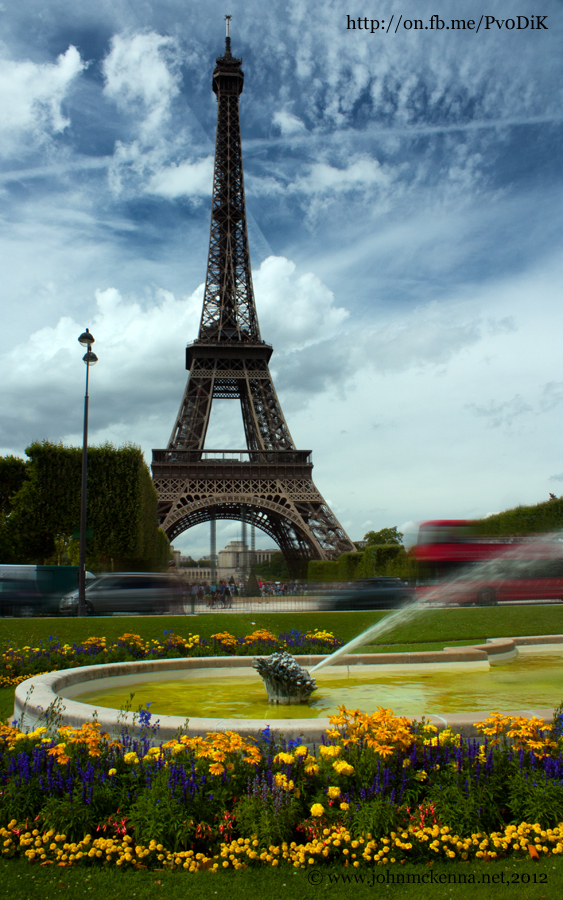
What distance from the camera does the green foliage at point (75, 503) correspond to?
3309cm

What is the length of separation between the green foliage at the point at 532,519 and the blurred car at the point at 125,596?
24.7 metres

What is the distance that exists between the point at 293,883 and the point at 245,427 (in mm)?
57140

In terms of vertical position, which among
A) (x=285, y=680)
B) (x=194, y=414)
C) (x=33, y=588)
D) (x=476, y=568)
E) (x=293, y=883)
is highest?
(x=194, y=414)

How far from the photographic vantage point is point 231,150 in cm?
6412

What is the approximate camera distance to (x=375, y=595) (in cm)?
2316

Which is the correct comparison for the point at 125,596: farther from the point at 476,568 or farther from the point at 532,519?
the point at 532,519

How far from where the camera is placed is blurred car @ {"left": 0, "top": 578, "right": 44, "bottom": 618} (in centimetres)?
2141

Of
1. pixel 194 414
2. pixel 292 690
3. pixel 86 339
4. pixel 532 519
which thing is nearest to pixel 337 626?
pixel 292 690

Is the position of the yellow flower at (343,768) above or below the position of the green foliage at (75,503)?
below

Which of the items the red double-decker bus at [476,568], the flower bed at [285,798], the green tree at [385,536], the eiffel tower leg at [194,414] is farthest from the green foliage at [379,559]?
the green tree at [385,536]

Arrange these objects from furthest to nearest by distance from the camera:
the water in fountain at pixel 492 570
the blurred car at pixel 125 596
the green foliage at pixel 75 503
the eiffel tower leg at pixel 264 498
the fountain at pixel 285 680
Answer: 1. the eiffel tower leg at pixel 264 498
2. the green foliage at pixel 75 503
3. the water in fountain at pixel 492 570
4. the blurred car at pixel 125 596
5. the fountain at pixel 285 680

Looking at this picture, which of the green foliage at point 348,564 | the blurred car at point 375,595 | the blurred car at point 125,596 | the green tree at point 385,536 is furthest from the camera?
the green tree at point 385,536

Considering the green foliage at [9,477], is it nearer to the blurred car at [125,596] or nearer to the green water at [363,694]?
the blurred car at [125,596]

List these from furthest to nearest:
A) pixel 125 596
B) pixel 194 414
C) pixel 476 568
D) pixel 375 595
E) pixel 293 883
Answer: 1. pixel 194 414
2. pixel 476 568
3. pixel 375 595
4. pixel 125 596
5. pixel 293 883
